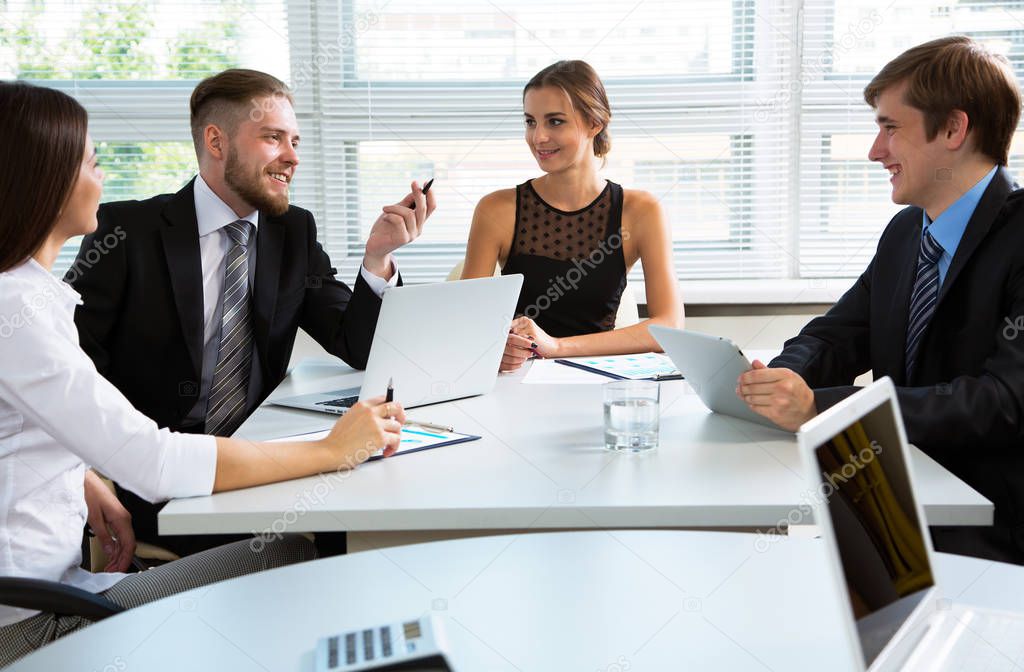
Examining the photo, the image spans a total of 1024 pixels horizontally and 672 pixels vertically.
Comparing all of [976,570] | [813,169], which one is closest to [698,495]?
[976,570]

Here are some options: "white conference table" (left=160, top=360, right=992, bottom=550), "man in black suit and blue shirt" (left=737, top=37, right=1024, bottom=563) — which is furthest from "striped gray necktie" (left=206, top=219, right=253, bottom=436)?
"man in black suit and blue shirt" (left=737, top=37, right=1024, bottom=563)

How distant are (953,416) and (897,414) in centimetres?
84

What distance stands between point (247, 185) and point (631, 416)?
127 cm

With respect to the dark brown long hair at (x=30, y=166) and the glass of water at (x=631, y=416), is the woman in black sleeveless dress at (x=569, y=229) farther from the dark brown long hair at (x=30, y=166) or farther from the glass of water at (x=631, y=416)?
the dark brown long hair at (x=30, y=166)

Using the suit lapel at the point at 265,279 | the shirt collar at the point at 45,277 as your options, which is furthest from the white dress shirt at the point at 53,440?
the suit lapel at the point at 265,279

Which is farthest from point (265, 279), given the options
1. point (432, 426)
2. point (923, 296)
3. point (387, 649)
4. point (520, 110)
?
point (520, 110)

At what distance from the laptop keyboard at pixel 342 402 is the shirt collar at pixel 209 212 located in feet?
2.05

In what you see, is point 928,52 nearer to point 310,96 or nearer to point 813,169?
point 813,169

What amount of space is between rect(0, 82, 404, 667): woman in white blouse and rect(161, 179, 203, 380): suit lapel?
62cm

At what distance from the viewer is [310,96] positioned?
3.74 meters

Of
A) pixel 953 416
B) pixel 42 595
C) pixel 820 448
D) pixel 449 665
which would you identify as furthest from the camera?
pixel 953 416

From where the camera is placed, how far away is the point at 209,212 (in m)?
2.30

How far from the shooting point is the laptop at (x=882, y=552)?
2.30 feet

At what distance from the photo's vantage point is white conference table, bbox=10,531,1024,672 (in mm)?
872
